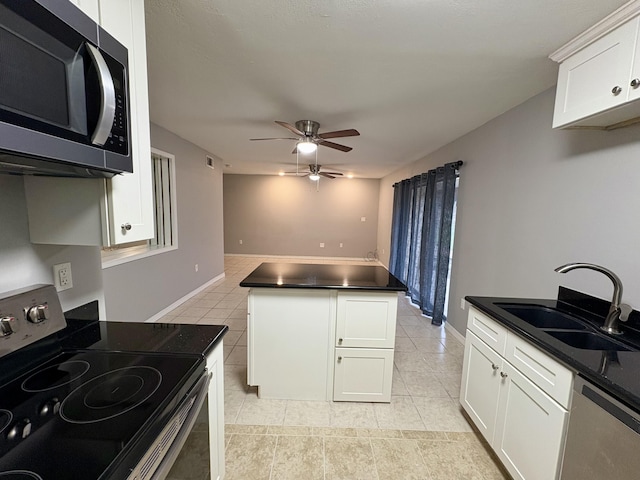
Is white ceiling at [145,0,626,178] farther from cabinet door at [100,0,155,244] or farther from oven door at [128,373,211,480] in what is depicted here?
→ oven door at [128,373,211,480]

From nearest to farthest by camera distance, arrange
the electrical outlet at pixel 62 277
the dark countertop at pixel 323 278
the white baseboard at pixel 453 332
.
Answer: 1. the electrical outlet at pixel 62 277
2. the dark countertop at pixel 323 278
3. the white baseboard at pixel 453 332

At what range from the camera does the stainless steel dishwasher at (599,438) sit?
2.97ft

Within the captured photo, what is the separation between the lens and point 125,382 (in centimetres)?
88

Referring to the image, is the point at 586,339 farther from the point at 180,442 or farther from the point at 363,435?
the point at 180,442

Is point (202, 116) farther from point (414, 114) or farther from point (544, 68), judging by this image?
point (544, 68)

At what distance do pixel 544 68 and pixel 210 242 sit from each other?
192 inches

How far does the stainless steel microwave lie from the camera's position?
22.4 inches

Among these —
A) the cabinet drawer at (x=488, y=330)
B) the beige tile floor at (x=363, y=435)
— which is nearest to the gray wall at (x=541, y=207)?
the cabinet drawer at (x=488, y=330)

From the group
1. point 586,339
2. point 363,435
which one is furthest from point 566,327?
point 363,435

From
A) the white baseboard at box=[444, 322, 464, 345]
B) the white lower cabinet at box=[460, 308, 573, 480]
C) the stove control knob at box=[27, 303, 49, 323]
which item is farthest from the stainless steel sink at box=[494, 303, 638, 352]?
the stove control knob at box=[27, 303, 49, 323]

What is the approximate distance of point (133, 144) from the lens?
0.99m

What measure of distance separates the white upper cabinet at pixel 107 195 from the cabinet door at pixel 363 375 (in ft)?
5.47

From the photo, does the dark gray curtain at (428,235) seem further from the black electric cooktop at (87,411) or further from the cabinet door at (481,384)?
the black electric cooktop at (87,411)

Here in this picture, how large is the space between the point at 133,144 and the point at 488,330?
2066 millimetres
